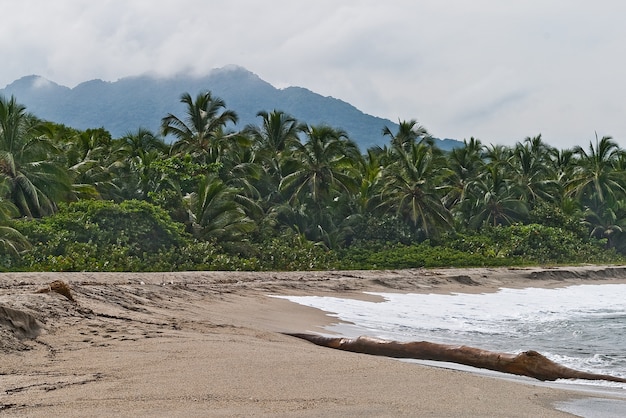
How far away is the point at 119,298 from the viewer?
9188 millimetres

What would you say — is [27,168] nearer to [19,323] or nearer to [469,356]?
[19,323]

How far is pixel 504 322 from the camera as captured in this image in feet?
41.8

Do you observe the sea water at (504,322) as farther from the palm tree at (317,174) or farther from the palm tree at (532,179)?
the palm tree at (532,179)

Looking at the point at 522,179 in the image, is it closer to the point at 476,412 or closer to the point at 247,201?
the point at 247,201

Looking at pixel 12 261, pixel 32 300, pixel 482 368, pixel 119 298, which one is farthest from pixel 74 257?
pixel 482 368

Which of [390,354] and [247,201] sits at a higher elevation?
[247,201]

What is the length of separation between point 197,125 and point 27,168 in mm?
11192

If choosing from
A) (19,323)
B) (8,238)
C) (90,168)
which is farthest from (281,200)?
(19,323)

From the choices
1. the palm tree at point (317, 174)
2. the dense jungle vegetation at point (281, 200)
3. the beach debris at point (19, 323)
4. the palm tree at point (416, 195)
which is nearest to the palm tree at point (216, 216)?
the dense jungle vegetation at point (281, 200)

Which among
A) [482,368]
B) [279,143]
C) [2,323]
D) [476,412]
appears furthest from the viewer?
[279,143]

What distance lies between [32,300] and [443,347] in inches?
175

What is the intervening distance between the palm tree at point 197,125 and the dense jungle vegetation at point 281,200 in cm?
7

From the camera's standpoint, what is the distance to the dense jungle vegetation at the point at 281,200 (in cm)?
2100

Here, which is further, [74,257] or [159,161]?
[159,161]
